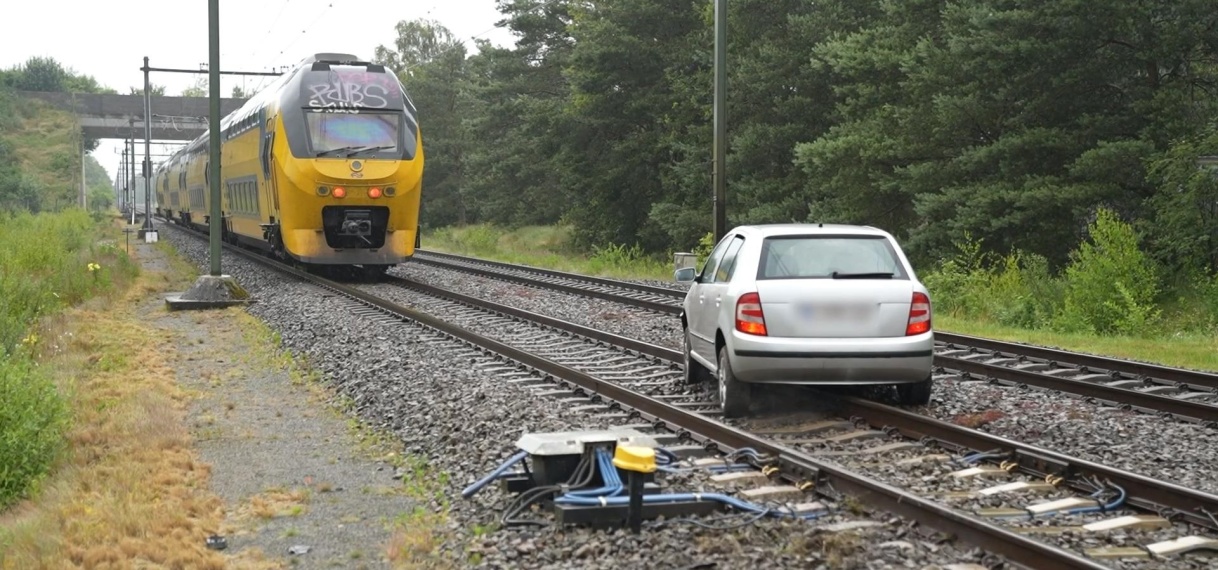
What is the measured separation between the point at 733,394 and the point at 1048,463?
2757mm

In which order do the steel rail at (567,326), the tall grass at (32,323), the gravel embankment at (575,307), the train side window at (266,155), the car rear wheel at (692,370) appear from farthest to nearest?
the train side window at (266,155), the gravel embankment at (575,307), the steel rail at (567,326), the car rear wheel at (692,370), the tall grass at (32,323)

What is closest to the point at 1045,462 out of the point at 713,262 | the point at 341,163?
the point at 713,262

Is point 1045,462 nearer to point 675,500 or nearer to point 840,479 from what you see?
point 840,479

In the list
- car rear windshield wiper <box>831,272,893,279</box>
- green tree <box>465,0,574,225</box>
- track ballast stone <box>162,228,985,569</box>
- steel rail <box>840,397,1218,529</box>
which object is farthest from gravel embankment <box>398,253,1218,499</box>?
green tree <box>465,0,574,225</box>

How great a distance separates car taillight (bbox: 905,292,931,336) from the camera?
9.41 meters

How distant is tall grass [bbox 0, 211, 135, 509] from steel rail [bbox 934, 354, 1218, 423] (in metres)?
8.41

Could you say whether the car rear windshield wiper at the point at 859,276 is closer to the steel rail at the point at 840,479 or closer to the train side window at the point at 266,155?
the steel rail at the point at 840,479

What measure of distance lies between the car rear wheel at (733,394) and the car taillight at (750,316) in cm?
35

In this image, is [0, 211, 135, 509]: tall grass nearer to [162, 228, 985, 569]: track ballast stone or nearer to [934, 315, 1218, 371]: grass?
[162, 228, 985, 569]: track ballast stone

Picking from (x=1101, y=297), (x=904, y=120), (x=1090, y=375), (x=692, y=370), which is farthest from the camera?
(x=904, y=120)

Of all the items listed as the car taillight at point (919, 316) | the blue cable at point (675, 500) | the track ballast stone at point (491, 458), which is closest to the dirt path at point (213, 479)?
the track ballast stone at point (491, 458)

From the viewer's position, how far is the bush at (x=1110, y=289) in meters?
17.9

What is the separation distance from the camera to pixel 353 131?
23.3 metres

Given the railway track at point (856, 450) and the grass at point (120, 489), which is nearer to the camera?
the railway track at point (856, 450)
